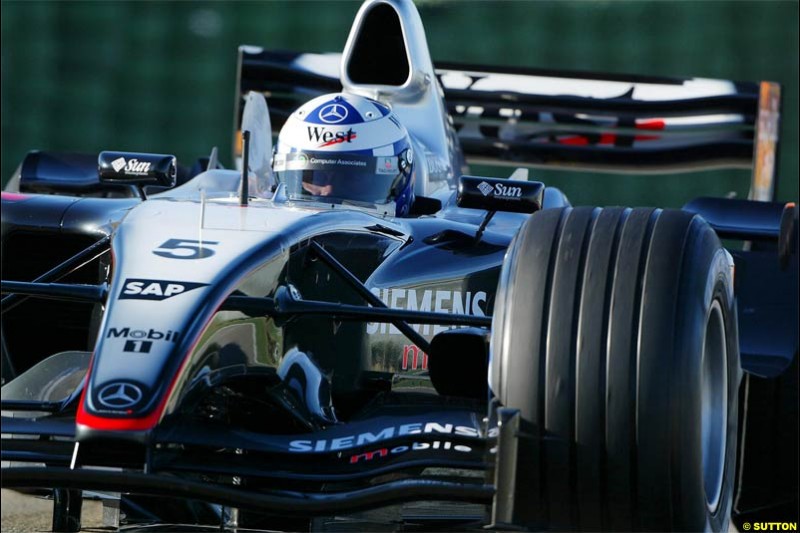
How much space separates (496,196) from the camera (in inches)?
169

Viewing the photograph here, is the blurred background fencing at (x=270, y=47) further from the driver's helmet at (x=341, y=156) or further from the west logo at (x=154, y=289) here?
the west logo at (x=154, y=289)

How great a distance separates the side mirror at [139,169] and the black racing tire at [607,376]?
1.90 meters

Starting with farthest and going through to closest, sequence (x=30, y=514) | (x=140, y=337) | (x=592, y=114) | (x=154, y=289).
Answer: (x=592, y=114) → (x=30, y=514) → (x=154, y=289) → (x=140, y=337)

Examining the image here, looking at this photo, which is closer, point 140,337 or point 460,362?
point 140,337

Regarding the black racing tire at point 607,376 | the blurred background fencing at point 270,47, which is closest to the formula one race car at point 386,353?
the black racing tire at point 607,376

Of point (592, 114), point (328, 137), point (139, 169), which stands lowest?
point (139, 169)

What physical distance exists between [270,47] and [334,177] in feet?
27.6

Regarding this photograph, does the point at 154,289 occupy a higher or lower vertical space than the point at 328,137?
lower

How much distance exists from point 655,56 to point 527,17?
133 cm

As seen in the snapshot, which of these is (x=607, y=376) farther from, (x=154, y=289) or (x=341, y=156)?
(x=341, y=156)

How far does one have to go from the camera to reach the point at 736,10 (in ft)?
43.0

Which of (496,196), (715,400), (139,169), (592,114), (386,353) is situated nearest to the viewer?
(715,400)

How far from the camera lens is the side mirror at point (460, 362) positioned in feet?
11.5

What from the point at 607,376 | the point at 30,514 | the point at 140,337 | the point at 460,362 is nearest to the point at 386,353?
the point at 460,362
